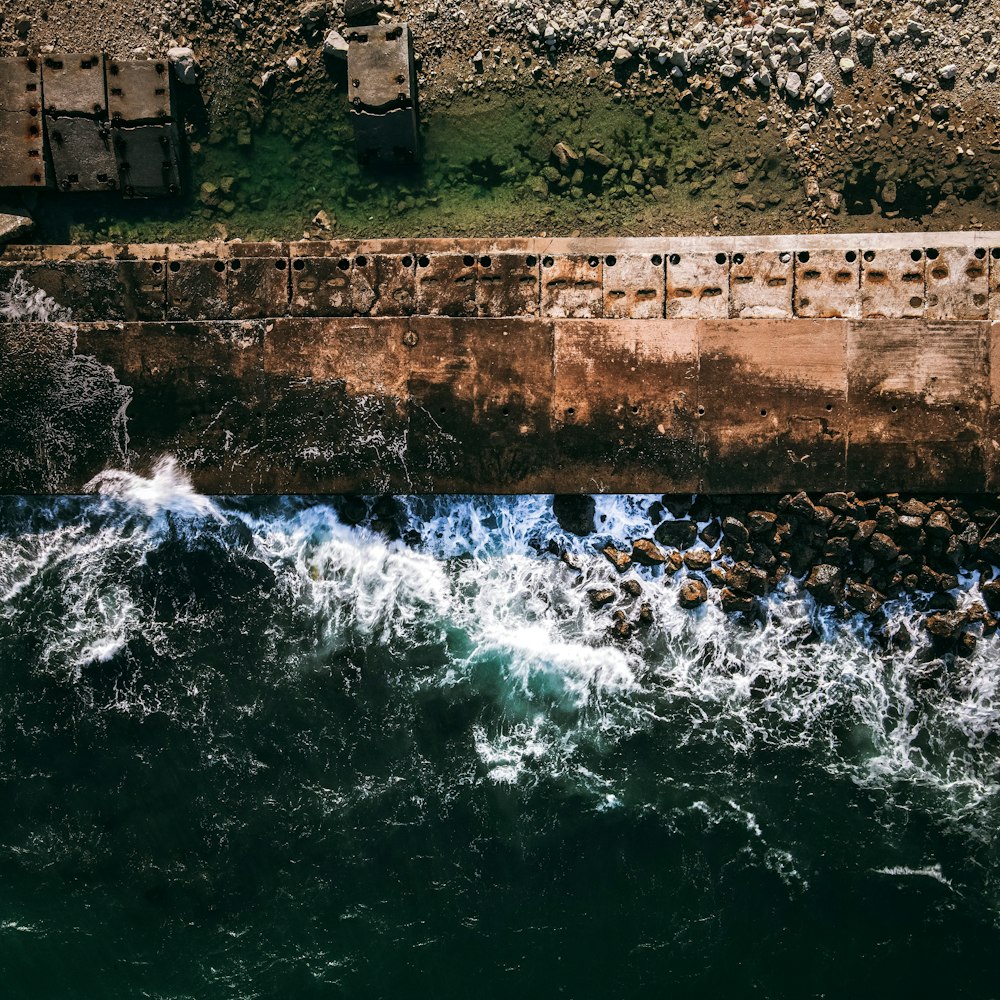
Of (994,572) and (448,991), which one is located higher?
(994,572)

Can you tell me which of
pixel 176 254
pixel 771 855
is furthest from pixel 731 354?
pixel 176 254

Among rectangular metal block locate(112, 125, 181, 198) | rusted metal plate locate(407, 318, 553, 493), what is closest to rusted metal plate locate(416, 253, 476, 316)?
rusted metal plate locate(407, 318, 553, 493)

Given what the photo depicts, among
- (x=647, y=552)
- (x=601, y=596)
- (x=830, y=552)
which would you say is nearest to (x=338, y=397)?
(x=601, y=596)

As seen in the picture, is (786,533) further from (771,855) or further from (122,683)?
(122,683)

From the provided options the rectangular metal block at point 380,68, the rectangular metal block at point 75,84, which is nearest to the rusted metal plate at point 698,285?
the rectangular metal block at point 380,68

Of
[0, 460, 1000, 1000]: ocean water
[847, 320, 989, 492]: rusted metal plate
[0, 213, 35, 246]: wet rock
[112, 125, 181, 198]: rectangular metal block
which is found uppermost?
[112, 125, 181, 198]: rectangular metal block

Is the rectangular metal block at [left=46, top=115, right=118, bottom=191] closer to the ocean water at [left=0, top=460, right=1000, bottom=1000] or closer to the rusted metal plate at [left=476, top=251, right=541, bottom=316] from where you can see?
the ocean water at [left=0, top=460, right=1000, bottom=1000]
